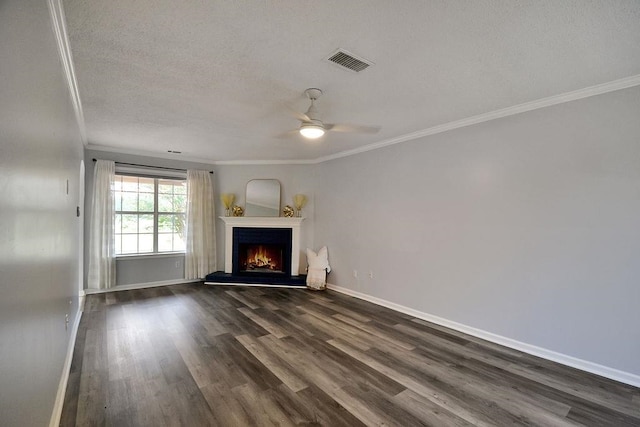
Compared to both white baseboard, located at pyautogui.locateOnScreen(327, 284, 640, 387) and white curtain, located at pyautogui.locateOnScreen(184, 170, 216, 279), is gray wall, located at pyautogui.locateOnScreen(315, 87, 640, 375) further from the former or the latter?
white curtain, located at pyautogui.locateOnScreen(184, 170, 216, 279)

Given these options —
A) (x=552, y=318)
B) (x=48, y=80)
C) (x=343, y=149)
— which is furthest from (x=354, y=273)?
(x=48, y=80)

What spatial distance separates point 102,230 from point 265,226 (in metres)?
2.82

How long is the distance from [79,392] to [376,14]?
3.51 meters

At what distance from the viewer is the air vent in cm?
209

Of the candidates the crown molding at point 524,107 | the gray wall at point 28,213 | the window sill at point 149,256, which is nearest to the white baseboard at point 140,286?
the window sill at point 149,256

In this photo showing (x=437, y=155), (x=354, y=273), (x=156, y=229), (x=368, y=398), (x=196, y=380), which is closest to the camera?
(x=368, y=398)

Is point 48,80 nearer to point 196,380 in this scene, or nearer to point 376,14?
point 376,14

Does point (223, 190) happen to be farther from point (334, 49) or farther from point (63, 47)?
point (334, 49)

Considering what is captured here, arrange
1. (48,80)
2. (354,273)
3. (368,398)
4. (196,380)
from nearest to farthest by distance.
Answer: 1. (48,80)
2. (368,398)
3. (196,380)
4. (354,273)

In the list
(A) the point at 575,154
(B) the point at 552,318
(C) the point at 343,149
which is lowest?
(B) the point at 552,318

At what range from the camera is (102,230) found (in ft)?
15.8

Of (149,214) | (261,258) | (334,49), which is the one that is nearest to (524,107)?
(334,49)

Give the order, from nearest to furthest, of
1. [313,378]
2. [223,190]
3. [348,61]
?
[348,61]
[313,378]
[223,190]

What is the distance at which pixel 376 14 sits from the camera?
1.70 meters
